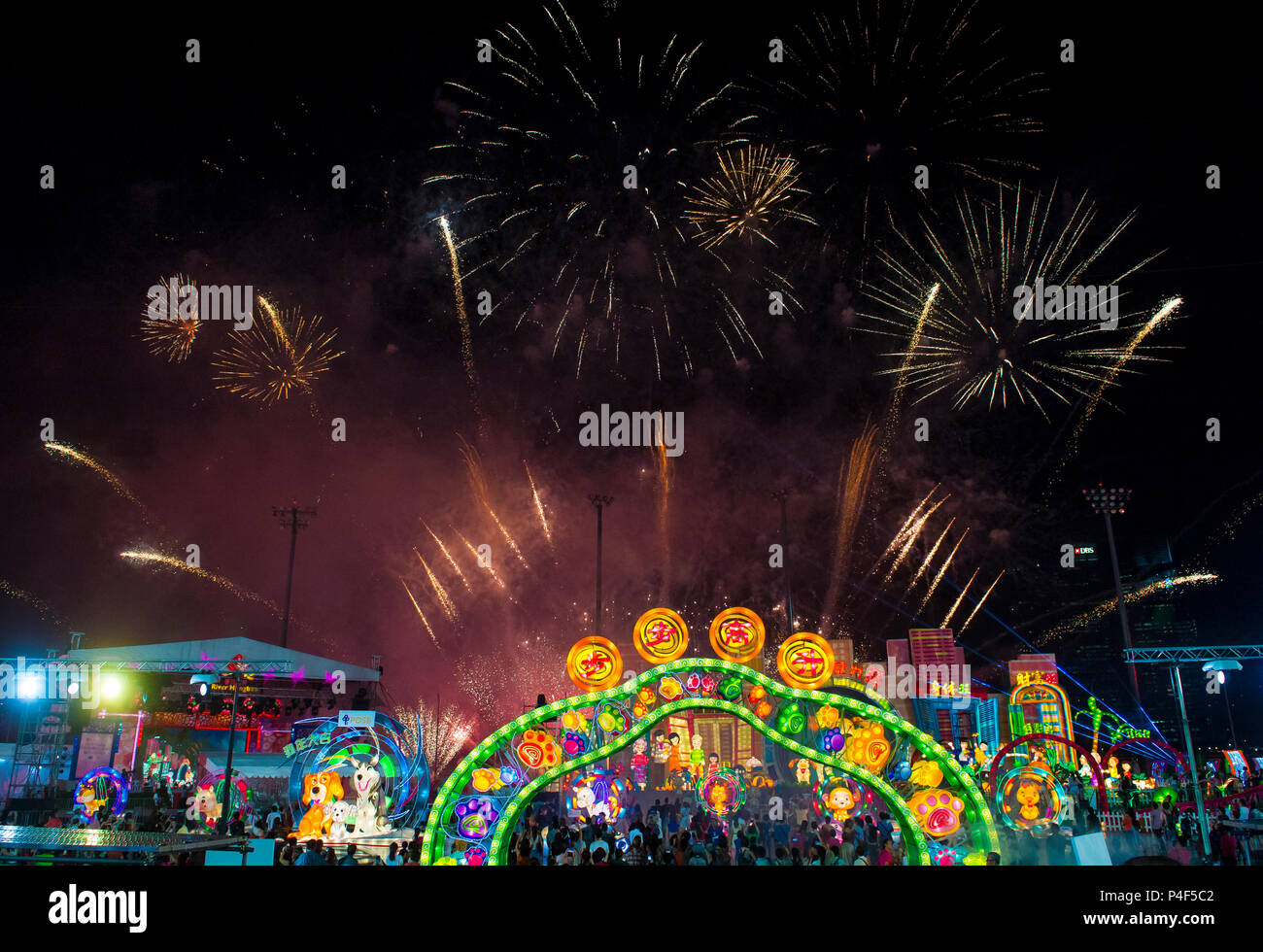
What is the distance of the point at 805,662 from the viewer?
12.3 metres

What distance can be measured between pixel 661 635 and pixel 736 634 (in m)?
1.13

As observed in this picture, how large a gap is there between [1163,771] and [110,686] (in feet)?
117

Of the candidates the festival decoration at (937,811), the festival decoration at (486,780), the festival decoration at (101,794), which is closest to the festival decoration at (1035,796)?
the festival decoration at (937,811)

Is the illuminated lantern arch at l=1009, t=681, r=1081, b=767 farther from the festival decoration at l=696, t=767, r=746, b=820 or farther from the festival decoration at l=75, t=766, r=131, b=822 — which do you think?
the festival decoration at l=75, t=766, r=131, b=822

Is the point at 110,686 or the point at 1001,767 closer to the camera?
the point at 1001,767

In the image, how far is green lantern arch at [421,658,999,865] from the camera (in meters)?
11.3

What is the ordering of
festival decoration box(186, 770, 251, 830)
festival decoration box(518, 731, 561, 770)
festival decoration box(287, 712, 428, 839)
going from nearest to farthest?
1. festival decoration box(518, 731, 561, 770)
2. festival decoration box(287, 712, 428, 839)
3. festival decoration box(186, 770, 251, 830)

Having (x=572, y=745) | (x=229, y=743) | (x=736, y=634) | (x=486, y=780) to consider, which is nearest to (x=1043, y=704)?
(x=736, y=634)

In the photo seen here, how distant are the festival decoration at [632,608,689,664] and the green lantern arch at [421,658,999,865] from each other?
1.14 feet

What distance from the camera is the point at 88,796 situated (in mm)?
22500

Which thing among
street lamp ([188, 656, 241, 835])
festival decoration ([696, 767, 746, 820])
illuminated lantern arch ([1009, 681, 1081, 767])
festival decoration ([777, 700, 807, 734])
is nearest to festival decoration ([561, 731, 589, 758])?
festival decoration ([777, 700, 807, 734])

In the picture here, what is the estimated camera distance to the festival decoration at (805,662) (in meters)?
12.2
